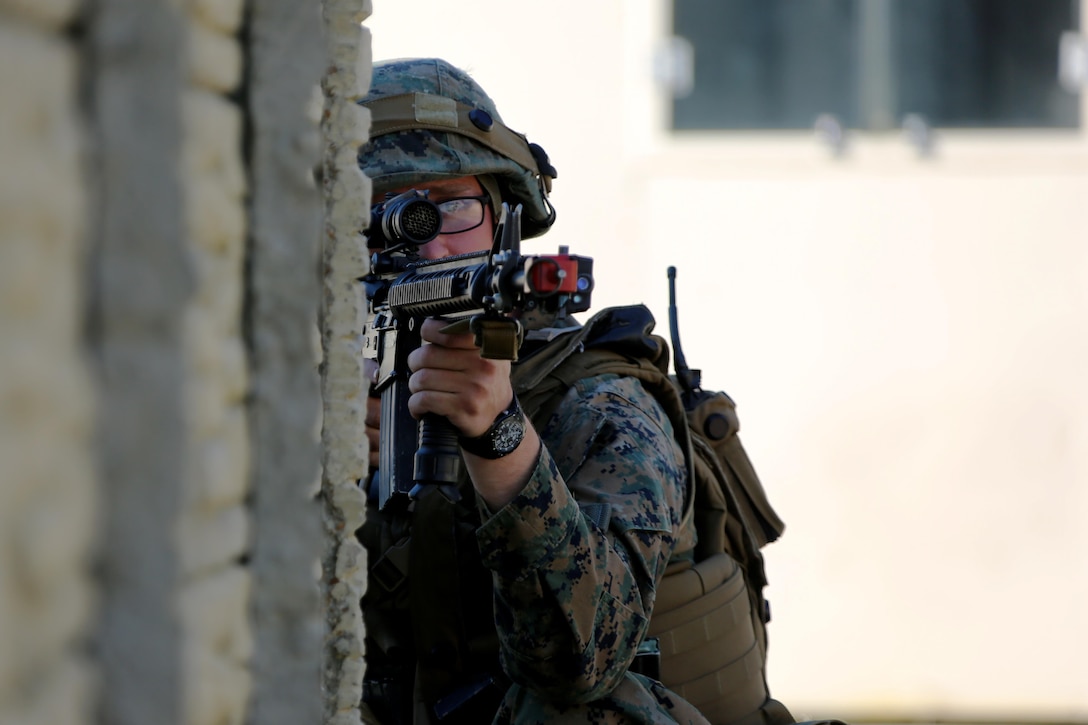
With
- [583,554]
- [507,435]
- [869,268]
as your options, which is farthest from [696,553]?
[869,268]

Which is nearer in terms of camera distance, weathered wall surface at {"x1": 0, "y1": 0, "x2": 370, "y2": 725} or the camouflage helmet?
weathered wall surface at {"x1": 0, "y1": 0, "x2": 370, "y2": 725}

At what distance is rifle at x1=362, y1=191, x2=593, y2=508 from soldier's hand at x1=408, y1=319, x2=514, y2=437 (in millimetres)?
35

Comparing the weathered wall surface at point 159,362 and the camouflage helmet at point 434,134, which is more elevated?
the camouflage helmet at point 434,134

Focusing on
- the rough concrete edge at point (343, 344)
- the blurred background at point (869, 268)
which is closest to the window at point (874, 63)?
the blurred background at point (869, 268)

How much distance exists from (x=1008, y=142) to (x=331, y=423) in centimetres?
565

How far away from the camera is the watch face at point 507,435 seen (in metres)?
2.00

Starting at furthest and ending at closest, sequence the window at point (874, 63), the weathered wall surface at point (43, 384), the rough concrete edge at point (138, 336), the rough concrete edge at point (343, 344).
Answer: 1. the window at point (874, 63)
2. the rough concrete edge at point (343, 344)
3. the rough concrete edge at point (138, 336)
4. the weathered wall surface at point (43, 384)

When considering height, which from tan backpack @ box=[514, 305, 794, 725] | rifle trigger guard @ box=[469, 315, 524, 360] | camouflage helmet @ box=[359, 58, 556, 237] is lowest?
tan backpack @ box=[514, 305, 794, 725]

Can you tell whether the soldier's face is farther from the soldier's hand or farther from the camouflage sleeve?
the soldier's hand

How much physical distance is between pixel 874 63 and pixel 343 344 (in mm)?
5554

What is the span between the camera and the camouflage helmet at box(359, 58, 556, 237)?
8.90 ft

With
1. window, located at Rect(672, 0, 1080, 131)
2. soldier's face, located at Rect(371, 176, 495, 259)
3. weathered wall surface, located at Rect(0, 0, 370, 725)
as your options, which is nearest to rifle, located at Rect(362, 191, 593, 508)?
soldier's face, located at Rect(371, 176, 495, 259)

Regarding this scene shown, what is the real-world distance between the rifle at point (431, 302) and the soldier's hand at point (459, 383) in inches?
1.4

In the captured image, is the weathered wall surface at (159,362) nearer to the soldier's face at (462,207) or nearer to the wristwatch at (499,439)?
the wristwatch at (499,439)
